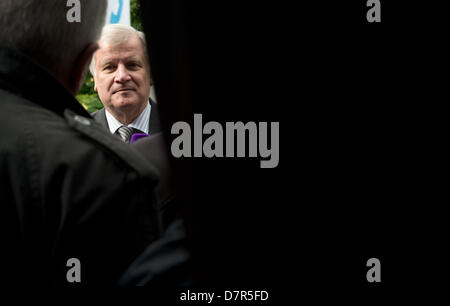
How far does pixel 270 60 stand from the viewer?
0.74m

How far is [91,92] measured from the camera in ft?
31.5

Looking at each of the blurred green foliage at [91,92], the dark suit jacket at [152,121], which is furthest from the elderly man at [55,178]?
the blurred green foliage at [91,92]

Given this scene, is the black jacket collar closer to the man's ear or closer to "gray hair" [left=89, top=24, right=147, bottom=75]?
the man's ear

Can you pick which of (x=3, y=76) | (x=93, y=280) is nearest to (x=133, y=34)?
(x=3, y=76)

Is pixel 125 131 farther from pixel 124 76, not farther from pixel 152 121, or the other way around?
pixel 124 76

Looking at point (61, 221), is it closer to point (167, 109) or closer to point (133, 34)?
point (167, 109)

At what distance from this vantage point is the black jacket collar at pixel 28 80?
1.25 metres

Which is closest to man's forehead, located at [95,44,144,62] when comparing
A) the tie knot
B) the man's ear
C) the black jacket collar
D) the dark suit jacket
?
the dark suit jacket

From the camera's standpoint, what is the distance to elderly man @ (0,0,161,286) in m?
1.13

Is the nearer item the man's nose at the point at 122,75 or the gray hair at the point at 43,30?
the gray hair at the point at 43,30

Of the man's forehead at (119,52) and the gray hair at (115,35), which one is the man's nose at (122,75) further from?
the gray hair at (115,35)

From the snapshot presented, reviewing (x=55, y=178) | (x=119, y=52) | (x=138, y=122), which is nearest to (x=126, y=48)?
(x=119, y=52)

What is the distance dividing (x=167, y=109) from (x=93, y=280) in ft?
1.93

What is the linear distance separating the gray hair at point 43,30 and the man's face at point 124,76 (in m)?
2.58
